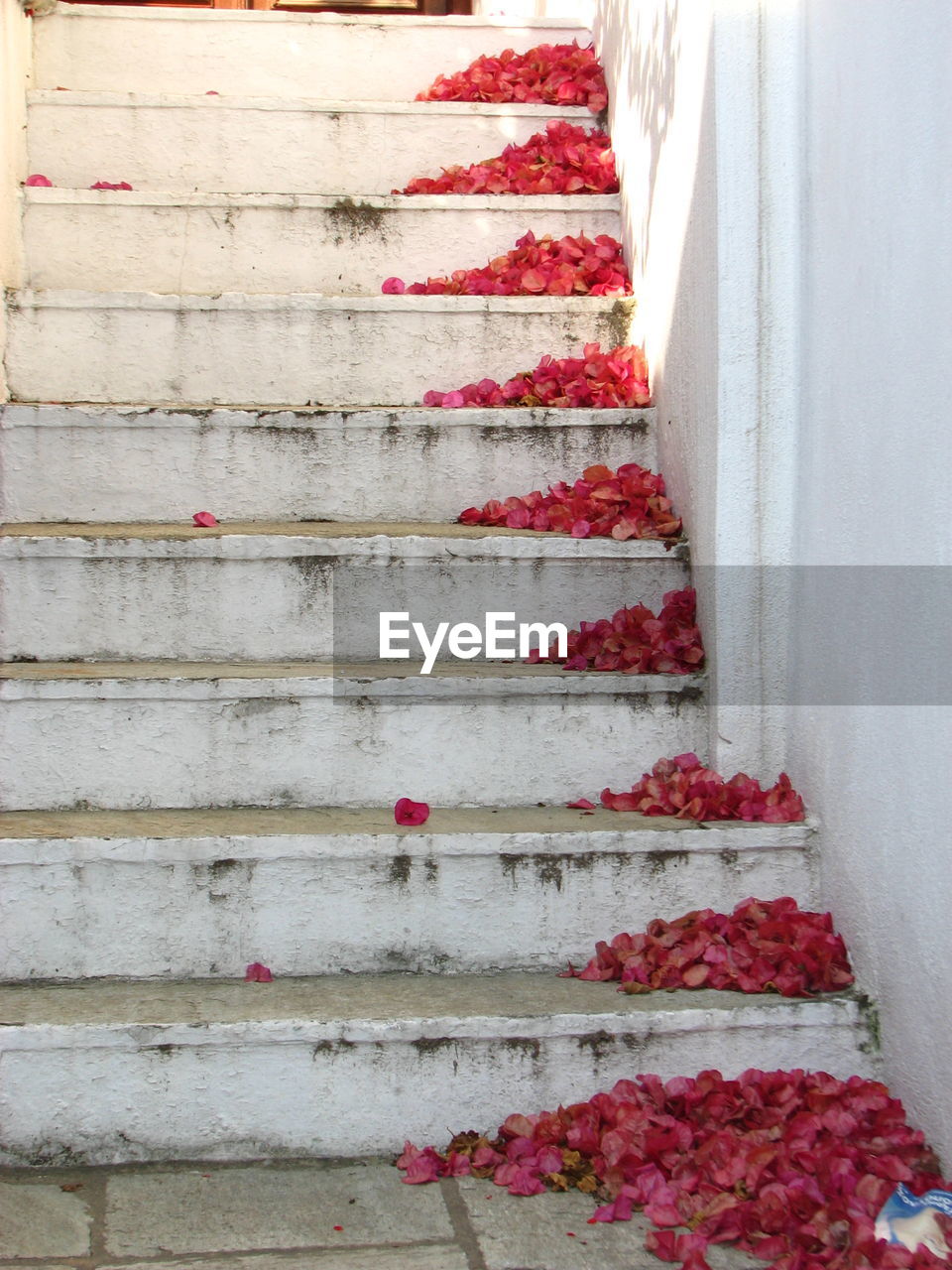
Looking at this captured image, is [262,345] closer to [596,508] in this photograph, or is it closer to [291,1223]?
[596,508]

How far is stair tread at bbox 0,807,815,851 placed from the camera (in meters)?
2.45

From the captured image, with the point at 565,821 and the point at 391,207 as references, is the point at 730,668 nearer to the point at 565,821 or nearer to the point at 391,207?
the point at 565,821

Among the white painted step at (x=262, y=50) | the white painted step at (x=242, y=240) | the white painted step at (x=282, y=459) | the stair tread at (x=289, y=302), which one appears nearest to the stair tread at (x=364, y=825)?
the white painted step at (x=282, y=459)

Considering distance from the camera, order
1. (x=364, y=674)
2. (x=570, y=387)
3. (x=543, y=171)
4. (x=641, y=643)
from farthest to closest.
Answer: (x=543, y=171), (x=570, y=387), (x=641, y=643), (x=364, y=674)

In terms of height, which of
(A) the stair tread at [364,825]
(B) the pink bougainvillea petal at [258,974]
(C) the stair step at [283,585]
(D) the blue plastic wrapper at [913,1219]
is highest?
(C) the stair step at [283,585]

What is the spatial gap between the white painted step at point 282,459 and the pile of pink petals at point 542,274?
614 millimetres

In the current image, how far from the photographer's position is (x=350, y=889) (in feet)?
8.04

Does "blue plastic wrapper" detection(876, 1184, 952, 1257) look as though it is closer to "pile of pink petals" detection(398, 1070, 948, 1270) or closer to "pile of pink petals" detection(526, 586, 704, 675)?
"pile of pink petals" detection(398, 1070, 948, 1270)

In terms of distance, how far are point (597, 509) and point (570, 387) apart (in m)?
0.46

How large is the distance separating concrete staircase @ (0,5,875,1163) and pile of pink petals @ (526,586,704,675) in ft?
0.24

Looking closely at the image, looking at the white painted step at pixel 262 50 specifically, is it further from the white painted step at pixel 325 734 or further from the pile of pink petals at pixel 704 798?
the pile of pink petals at pixel 704 798

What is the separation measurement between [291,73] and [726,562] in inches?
109
